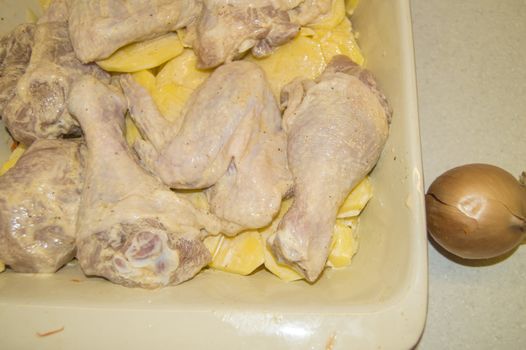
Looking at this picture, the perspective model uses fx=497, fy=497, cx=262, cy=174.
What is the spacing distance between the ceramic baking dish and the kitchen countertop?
52 cm

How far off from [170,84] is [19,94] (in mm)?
522

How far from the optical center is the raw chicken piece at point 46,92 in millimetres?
1724

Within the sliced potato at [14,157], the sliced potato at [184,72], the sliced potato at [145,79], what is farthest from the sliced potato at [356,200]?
the sliced potato at [14,157]

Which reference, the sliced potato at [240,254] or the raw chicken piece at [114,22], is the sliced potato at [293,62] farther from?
the sliced potato at [240,254]

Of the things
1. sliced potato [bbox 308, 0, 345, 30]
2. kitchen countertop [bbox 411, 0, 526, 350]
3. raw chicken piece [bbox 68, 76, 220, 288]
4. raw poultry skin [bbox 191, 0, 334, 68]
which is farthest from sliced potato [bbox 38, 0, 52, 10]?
kitchen countertop [bbox 411, 0, 526, 350]

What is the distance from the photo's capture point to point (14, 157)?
186 centimetres

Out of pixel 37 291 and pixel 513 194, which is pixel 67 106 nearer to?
pixel 37 291

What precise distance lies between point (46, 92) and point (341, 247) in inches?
45.0

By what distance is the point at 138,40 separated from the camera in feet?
5.77

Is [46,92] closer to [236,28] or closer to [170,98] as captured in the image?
[170,98]

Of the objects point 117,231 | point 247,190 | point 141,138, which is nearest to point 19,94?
point 141,138

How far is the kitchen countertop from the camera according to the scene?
1.84 meters

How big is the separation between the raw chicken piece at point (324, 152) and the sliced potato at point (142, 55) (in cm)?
50

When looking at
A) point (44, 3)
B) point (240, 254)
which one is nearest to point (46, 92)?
point (44, 3)
